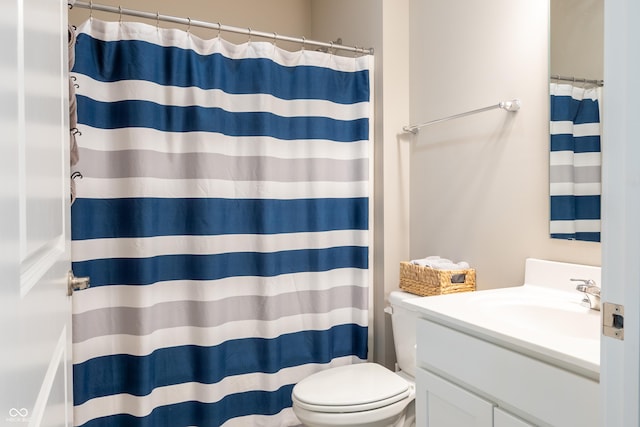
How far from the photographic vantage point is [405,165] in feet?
7.29

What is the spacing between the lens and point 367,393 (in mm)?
1637

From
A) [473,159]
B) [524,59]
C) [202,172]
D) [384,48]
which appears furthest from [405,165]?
[202,172]

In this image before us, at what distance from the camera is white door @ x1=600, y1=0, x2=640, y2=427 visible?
65 centimetres

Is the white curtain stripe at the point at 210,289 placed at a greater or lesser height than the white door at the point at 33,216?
A: lesser

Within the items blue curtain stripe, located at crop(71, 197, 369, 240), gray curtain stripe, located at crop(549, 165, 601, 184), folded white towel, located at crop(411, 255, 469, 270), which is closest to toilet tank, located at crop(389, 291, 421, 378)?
folded white towel, located at crop(411, 255, 469, 270)

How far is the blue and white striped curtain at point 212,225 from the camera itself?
172 cm

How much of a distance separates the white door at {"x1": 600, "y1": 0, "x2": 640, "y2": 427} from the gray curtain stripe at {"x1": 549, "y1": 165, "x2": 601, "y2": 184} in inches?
30.5

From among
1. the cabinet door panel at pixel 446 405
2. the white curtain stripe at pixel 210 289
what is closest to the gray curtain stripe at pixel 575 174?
the cabinet door panel at pixel 446 405

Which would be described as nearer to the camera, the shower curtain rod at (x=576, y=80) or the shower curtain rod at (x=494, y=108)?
the shower curtain rod at (x=576, y=80)

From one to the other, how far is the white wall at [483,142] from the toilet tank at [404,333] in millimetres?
323

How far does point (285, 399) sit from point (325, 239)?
785 mm

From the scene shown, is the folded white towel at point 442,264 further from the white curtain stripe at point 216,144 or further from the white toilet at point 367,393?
the white curtain stripe at point 216,144

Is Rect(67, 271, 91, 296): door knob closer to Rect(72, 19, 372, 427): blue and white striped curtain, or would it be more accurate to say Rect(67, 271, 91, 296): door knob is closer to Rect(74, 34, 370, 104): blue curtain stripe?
Rect(72, 19, 372, 427): blue and white striped curtain

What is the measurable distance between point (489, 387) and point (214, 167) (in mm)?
1367
